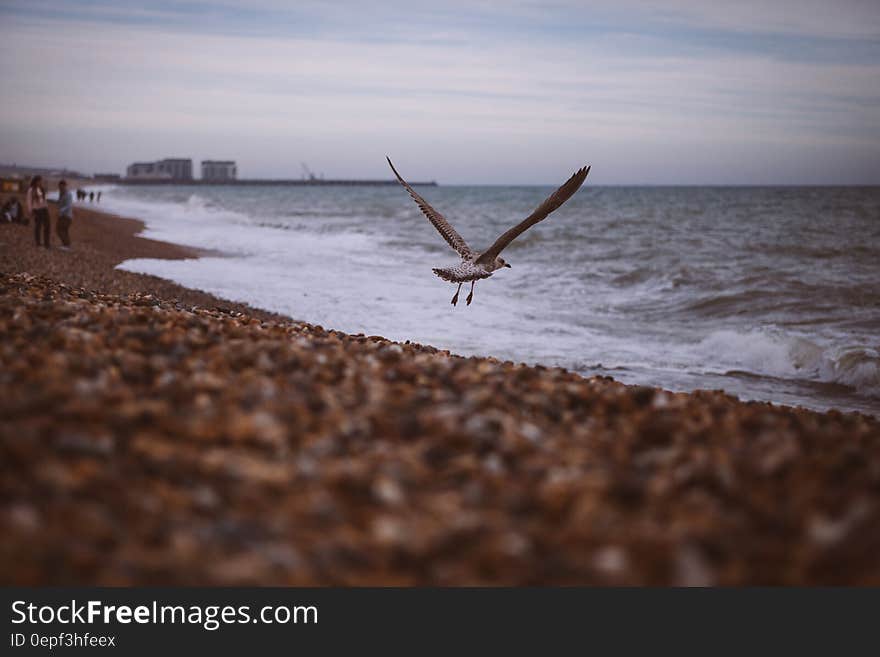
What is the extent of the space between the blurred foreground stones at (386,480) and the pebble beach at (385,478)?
1 centimetres

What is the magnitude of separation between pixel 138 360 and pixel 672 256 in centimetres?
2548

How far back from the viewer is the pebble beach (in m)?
2.97

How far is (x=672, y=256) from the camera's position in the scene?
2759cm

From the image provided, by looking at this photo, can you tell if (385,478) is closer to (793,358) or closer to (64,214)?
(793,358)

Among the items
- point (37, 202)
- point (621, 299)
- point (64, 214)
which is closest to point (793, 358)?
point (621, 299)

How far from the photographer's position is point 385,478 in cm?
349

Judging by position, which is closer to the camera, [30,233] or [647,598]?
[647,598]

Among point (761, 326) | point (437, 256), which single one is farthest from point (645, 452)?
point (437, 256)

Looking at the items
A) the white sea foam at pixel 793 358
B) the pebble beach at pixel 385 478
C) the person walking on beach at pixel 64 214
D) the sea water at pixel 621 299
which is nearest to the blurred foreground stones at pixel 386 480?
the pebble beach at pixel 385 478

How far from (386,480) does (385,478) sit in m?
0.03

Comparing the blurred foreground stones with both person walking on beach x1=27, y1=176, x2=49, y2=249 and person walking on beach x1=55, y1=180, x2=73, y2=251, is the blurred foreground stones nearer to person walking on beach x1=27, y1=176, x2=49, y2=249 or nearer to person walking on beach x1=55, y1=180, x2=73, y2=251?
person walking on beach x1=27, y1=176, x2=49, y2=249

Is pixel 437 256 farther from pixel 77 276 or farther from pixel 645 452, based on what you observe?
pixel 645 452

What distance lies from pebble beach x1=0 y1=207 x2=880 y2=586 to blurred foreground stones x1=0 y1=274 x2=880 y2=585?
10 mm

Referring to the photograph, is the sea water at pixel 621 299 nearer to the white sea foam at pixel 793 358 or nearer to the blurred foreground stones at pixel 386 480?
the white sea foam at pixel 793 358
